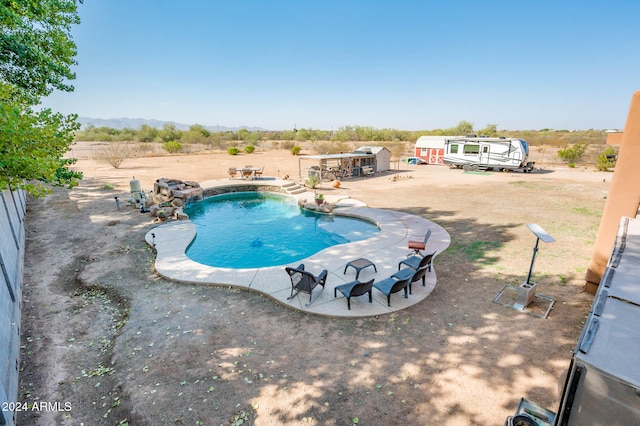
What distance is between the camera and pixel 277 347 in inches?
223

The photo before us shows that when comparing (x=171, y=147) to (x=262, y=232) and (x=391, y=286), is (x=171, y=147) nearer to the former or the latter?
(x=262, y=232)

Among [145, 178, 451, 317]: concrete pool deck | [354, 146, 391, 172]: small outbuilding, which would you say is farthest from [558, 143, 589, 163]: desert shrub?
[145, 178, 451, 317]: concrete pool deck

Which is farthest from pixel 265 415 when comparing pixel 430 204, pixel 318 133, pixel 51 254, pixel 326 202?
pixel 318 133

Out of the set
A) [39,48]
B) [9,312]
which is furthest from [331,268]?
[39,48]

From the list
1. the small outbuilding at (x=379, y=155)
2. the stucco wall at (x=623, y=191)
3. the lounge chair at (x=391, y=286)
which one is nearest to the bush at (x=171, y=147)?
the small outbuilding at (x=379, y=155)

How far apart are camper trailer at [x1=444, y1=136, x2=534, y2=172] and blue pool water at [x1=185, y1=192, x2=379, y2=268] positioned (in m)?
20.9

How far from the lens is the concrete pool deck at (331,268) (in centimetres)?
697

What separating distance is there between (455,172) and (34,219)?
31.1m

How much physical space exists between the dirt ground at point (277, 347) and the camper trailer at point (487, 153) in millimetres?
20463

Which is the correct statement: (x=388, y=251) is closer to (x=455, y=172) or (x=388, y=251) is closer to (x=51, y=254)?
(x=51, y=254)

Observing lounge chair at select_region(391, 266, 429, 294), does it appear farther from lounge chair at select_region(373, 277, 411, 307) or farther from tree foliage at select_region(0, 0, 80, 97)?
tree foliage at select_region(0, 0, 80, 97)

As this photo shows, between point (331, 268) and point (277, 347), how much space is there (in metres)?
3.41

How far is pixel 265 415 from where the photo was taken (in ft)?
14.0

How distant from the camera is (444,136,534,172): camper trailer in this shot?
27.4 m
